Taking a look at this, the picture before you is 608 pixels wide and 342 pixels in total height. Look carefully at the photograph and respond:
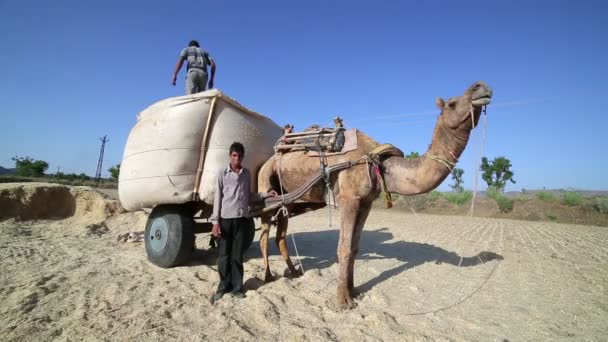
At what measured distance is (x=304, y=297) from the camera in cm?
368

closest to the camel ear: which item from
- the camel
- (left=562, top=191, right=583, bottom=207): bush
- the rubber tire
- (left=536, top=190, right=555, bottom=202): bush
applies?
the camel

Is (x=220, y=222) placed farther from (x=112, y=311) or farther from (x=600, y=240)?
(x=600, y=240)

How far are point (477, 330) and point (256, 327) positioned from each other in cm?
205

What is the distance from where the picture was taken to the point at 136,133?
4941 mm

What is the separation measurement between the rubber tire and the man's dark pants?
107 centimetres

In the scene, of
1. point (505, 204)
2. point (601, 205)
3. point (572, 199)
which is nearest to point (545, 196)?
point (572, 199)

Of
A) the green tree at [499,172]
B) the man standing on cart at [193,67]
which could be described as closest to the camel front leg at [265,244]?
the man standing on cart at [193,67]

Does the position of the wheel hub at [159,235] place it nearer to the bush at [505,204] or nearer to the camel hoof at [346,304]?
the camel hoof at [346,304]

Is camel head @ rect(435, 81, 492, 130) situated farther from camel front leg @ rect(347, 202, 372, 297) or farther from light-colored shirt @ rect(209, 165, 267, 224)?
light-colored shirt @ rect(209, 165, 267, 224)

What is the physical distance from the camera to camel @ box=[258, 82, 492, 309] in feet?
10.1

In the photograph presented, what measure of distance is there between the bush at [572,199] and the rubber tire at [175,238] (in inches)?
819

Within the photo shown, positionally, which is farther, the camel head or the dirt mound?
the dirt mound

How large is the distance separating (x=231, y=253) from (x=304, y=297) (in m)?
1.02

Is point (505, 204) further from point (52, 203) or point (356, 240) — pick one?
point (52, 203)
